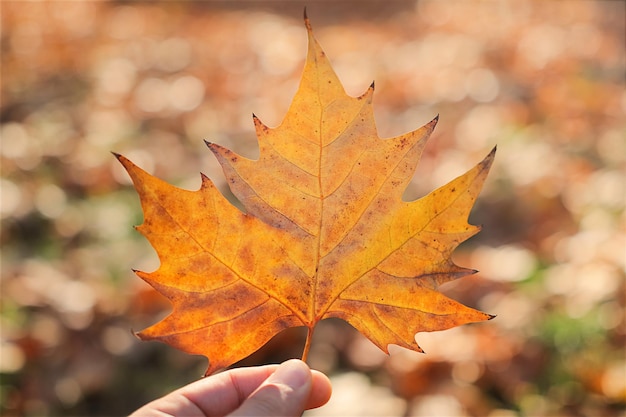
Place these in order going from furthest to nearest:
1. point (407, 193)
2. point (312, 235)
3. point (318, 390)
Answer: point (407, 193) → point (318, 390) → point (312, 235)

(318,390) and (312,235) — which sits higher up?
(312,235)

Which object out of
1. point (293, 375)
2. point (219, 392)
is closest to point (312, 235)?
point (293, 375)

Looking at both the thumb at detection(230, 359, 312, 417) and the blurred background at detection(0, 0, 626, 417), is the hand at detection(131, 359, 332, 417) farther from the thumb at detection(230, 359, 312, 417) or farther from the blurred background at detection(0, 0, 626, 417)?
the blurred background at detection(0, 0, 626, 417)

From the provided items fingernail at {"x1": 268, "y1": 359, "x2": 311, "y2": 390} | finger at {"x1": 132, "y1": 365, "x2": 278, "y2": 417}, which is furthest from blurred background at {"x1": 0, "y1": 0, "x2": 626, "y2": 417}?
fingernail at {"x1": 268, "y1": 359, "x2": 311, "y2": 390}

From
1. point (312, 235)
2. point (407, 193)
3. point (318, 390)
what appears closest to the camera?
point (312, 235)

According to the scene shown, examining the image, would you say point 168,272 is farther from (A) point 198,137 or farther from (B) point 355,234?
(A) point 198,137

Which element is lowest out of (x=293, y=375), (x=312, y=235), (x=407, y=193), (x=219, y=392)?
(x=219, y=392)

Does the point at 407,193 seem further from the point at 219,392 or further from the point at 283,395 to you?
the point at 283,395
